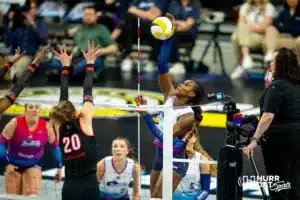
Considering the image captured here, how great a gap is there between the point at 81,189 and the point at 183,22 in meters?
9.84

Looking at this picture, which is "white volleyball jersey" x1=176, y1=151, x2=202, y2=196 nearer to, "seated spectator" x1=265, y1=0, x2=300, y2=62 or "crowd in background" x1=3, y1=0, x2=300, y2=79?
"crowd in background" x1=3, y1=0, x2=300, y2=79

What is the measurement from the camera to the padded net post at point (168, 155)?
9.76 metres

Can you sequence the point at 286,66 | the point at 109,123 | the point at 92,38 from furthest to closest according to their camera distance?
the point at 92,38
the point at 109,123
the point at 286,66

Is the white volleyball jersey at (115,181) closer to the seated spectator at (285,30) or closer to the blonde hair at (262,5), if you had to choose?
the seated spectator at (285,30)

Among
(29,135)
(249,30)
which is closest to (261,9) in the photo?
(249,30)

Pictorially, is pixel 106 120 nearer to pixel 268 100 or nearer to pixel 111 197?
pixel 111 197

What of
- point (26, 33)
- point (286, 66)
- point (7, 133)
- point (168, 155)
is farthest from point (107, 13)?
point (286, 66)

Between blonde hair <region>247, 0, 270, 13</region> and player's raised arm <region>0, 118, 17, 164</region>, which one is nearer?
player's raised arm <region>0, 118, 17, 164</region>

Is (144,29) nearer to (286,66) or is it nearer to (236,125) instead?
(286,66)

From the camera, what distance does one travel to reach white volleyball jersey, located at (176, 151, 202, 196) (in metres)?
9.98

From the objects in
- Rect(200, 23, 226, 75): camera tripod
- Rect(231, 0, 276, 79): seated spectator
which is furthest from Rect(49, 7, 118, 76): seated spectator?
Rect(231, 0, 276, 79): seated spectator

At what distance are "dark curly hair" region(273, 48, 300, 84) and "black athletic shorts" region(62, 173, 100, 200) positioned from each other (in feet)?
7.08

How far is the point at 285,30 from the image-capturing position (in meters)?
18.3

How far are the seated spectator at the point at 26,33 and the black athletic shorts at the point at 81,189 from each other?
9.33 m
